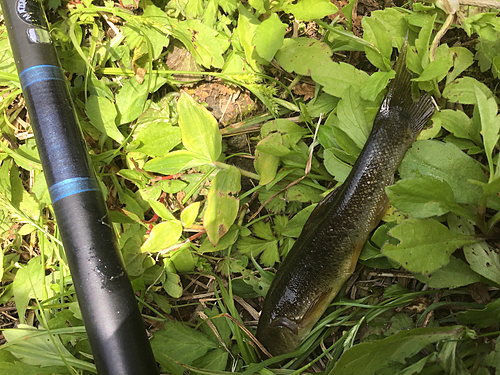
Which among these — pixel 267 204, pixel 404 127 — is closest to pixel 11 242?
pixel 267 204

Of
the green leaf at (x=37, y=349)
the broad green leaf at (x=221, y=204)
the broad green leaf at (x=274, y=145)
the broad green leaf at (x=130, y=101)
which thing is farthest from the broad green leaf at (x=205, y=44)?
the green leaf at (x=37, y=349)

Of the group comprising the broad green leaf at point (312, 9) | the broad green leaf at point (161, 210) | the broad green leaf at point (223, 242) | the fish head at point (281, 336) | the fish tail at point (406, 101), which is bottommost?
the fish head at point (281, 336)

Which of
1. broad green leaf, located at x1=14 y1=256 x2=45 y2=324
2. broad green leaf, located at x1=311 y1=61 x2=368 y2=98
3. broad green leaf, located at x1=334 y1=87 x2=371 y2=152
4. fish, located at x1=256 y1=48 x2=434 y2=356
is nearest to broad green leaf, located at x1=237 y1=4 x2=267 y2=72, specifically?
broad green leaf, located at x1=311 y1=61 x2=368 y2=98

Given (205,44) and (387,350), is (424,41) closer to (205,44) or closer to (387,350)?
(205,44)

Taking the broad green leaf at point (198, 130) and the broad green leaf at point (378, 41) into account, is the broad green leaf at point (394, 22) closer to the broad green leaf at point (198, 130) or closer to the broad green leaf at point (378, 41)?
the broad green leaf at point (378, 41)

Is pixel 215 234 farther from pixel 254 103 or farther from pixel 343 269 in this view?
pixel 254 103
